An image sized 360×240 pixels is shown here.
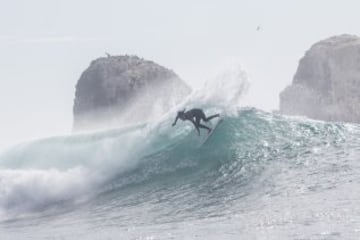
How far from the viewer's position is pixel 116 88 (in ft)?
169

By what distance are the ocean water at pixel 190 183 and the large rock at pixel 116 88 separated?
23069 mm

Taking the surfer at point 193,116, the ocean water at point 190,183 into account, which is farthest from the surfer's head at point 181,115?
the ocean water at point 190,183

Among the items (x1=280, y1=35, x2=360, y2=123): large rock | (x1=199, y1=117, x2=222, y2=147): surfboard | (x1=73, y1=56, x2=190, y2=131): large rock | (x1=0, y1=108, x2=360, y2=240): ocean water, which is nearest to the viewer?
(x1=0, y1=108, x2=360, y2=240): ocean water

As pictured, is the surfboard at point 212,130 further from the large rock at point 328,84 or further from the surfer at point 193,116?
the large rock at point 328,84

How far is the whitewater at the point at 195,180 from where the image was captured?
1380 cm

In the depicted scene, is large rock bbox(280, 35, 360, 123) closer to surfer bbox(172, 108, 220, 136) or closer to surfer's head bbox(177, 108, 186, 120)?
surfer bbox(172, 108, 220, 136)

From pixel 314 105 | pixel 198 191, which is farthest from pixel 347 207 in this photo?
pixel 314 105

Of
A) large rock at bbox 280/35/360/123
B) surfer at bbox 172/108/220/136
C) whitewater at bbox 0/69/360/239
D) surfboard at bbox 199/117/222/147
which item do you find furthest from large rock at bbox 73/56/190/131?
surfer at bbox 172/108/220/136

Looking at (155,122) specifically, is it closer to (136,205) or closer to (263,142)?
(263,142)

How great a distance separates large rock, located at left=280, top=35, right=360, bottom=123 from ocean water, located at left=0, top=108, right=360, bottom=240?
28.1m

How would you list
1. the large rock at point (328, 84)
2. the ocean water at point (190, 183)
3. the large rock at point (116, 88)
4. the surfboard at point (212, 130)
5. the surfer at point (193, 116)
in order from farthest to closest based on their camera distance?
the large rock at point (328, 84)
the large rock at point (116, 88)
the surfboard at point (212, 130)
the surfer at point (193, 116)
the ocean water at point (190, 183)

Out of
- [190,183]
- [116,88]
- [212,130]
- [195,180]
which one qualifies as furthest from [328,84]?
[190,183]

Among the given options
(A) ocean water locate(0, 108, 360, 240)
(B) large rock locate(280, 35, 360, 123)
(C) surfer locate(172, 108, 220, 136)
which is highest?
(B) large rock locate(280, 35, 360, 123)

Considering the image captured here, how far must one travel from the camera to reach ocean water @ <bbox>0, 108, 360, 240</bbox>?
1374 centimetres
